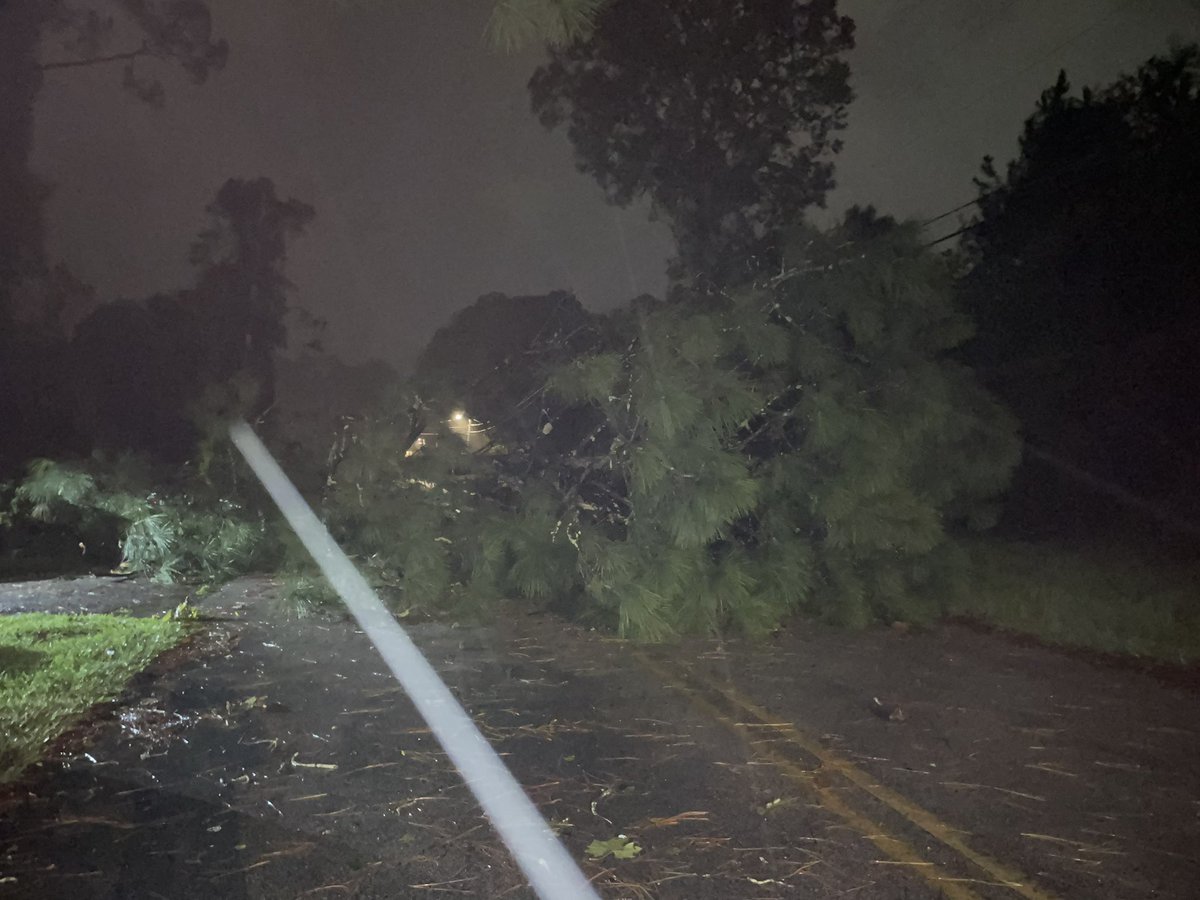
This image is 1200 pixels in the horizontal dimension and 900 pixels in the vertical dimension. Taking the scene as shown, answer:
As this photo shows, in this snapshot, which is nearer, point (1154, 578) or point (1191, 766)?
point (1191, 766)

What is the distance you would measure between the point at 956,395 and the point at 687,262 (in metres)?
3.30

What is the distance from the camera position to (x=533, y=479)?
8492mm

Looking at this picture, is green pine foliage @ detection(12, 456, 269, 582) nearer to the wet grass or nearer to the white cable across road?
the white cable across road

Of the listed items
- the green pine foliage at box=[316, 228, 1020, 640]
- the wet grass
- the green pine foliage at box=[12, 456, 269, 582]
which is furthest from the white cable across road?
the wet grass

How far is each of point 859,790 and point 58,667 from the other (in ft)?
15.5

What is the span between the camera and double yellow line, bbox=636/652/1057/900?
332cm

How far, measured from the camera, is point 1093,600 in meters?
7.90

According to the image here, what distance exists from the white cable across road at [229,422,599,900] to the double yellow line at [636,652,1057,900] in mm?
1206

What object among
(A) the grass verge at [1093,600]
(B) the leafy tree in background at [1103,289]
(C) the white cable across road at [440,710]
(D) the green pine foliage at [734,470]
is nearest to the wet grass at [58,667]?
(C) the white cable across road at [440,710]

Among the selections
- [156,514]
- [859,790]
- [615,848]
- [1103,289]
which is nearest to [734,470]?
[859,790]

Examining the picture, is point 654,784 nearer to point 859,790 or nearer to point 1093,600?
point 859,790

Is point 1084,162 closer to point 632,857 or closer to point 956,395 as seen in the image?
point 956,395

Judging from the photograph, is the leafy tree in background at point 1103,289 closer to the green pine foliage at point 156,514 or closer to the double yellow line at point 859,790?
the double yellow line at point 859,790

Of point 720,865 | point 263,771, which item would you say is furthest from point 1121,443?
point 263,771
